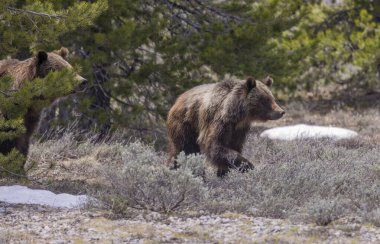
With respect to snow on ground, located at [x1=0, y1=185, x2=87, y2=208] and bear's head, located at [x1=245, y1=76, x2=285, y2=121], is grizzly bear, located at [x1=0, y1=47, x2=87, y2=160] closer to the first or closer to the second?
snow on ground, located at [x1=0, y1=185, x2=87, y2=208]

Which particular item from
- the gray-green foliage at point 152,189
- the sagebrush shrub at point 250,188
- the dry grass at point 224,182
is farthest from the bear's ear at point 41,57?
the gray-green foliage at point 152,189

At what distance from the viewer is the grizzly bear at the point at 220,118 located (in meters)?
8.95

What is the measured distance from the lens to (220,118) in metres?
9.01

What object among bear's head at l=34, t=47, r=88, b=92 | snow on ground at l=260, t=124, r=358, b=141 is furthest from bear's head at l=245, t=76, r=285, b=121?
snow on ground at l=260, t=124, r=358, b=141

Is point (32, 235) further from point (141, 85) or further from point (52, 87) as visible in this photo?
point (141, 85)

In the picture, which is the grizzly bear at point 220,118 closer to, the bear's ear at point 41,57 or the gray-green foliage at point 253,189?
the gray-green foliage at point 253,189

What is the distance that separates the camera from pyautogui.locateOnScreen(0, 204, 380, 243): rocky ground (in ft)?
20.5

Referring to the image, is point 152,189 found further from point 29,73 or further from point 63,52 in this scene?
point 63,52

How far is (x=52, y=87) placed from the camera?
732 cm

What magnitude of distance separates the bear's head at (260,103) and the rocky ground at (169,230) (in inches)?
95.6

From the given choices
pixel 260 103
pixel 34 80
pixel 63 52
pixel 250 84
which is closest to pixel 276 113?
pixel 260 103

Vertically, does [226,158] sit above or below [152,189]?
below

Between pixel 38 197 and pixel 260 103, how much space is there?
294 centimetres

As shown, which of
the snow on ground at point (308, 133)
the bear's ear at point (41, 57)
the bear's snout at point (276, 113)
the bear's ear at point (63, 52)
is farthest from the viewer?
the snow on ground at point (308, 133)
